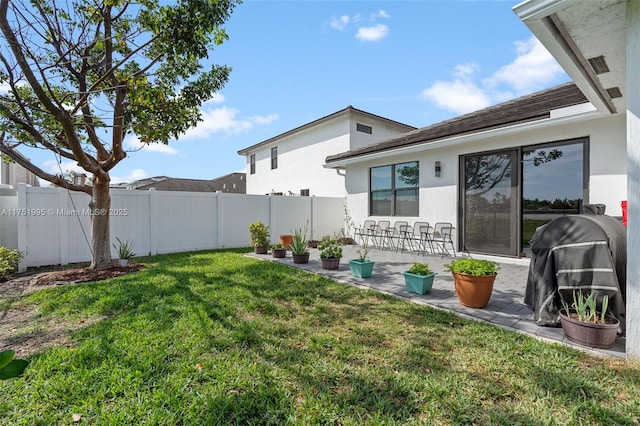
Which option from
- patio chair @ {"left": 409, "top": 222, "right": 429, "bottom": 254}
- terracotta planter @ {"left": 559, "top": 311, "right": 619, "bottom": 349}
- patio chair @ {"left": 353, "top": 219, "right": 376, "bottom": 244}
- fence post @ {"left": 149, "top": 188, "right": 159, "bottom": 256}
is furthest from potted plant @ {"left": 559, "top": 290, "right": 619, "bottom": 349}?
fence post @ {"left": 149, "top": 188, "right": 159, "bottom": 256}

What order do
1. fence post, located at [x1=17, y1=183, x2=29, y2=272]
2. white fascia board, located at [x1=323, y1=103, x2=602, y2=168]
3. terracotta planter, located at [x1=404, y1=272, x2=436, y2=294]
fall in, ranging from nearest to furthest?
terracotta planter, located at [x1=404, y1=272, x2=436, y2=294] → white fascia board, located at [x1=323, y1=103, x2=602, y2=168] → fence post, located at [x1=17, y1=183, x2=29, y2=272]

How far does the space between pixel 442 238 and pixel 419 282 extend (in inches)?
156

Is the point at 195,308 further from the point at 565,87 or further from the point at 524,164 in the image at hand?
the point at 565,87

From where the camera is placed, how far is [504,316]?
3629mm

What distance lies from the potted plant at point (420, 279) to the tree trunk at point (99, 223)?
6.21 meters

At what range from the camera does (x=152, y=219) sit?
8.24 metres

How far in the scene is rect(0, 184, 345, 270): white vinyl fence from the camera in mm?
6582

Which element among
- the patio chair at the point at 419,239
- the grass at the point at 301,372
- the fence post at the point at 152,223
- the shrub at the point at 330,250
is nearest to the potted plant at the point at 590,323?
the grass at the point at 301,372

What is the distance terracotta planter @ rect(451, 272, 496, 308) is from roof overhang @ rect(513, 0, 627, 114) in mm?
2688

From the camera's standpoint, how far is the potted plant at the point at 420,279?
4512 millimetres

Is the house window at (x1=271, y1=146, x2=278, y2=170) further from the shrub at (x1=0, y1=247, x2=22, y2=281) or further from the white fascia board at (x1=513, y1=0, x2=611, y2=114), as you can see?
the white fascia board at (x1=513, y1=0, x2=611, y2=114)

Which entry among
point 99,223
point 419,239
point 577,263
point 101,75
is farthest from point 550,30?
point 99,223

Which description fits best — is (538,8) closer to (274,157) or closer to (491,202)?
(491,202)

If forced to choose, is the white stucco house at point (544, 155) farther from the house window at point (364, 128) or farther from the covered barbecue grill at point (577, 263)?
the house window at point (364, 128)
